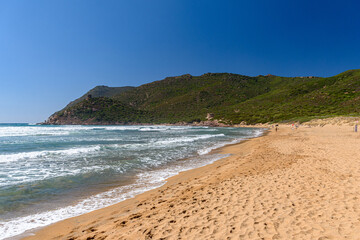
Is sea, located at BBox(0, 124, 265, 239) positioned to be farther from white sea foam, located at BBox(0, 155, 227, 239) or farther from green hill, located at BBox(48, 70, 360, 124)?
green hill, located at BBox(48, 70, 360, 124)

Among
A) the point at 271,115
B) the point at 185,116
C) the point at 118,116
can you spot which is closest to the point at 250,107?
the point at 271,115

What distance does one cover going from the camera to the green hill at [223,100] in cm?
7061

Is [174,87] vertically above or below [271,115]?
above

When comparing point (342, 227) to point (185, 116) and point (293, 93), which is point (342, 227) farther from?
point (293, 93)

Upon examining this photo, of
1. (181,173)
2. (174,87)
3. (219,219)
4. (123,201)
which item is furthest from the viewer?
(174,87)

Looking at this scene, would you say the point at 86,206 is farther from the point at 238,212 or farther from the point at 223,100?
the point at 223,100

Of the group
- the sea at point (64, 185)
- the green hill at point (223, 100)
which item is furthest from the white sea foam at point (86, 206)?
the green hill at point (223, 100)

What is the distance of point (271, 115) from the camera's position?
231 feet

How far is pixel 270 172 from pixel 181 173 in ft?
14.0

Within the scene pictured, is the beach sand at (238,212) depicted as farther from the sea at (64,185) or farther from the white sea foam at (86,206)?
the sea at (64,185)

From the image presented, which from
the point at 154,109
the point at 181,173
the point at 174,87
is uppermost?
the point at 174,87

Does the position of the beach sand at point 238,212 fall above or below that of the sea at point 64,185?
above

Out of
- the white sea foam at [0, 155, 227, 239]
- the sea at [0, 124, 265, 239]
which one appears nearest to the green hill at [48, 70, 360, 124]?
the sea at [0, 124, 265, 239]

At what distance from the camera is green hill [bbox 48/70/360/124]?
232 feet
